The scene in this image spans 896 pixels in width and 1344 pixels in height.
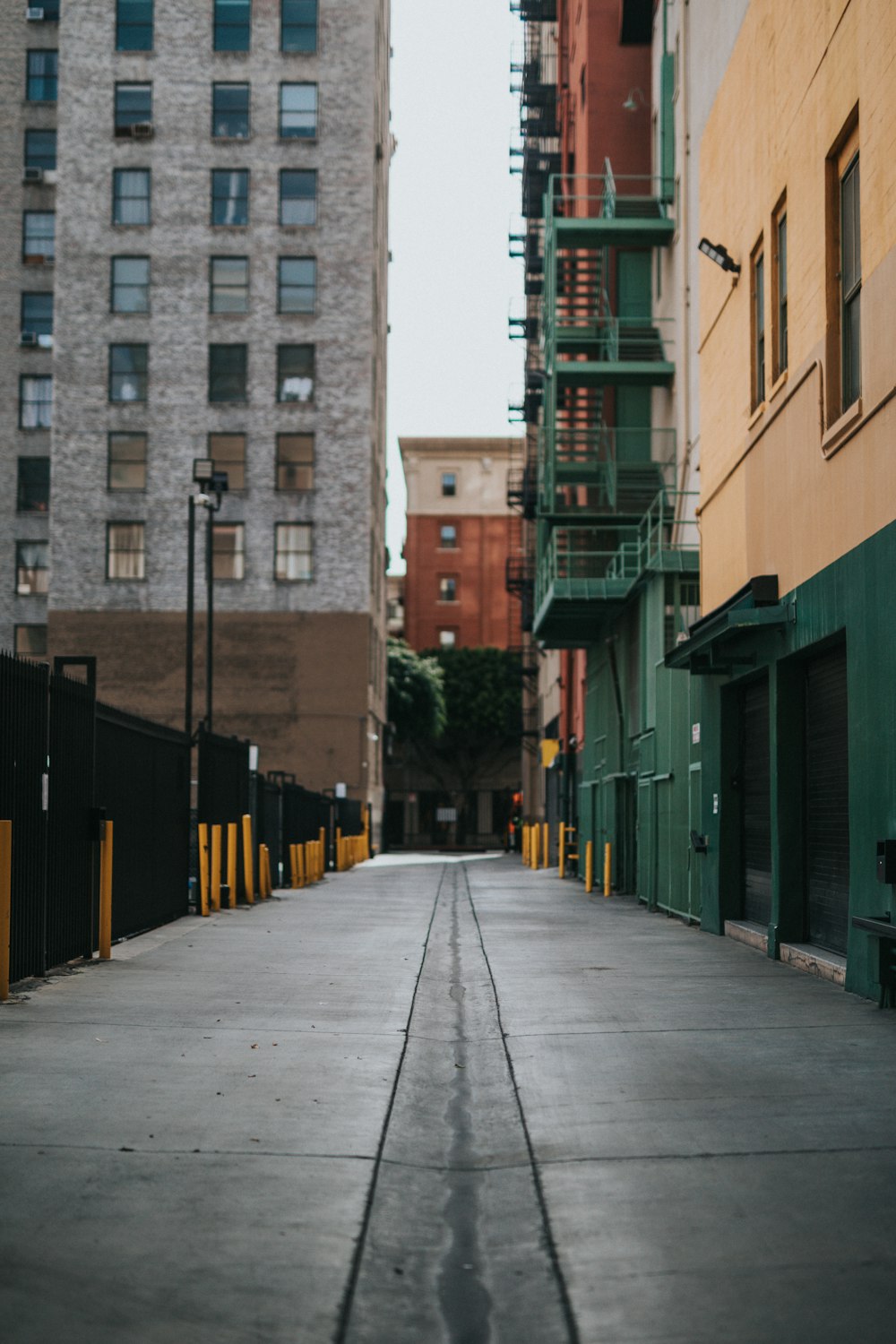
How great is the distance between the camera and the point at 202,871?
18969 mm

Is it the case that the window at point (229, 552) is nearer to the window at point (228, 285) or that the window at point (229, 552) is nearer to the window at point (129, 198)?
the window at point (228, 285)

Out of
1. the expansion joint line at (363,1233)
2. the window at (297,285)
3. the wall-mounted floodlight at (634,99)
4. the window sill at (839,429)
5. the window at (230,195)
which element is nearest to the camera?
the expansion joint line at (363,1233)

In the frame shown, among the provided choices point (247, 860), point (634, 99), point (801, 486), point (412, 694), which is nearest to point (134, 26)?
point (634, 99)

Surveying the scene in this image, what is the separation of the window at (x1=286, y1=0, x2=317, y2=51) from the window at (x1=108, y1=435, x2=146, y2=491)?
51.2 ft

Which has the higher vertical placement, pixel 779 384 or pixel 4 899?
pixel 779 384

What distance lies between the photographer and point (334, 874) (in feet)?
119

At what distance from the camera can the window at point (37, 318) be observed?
202ft

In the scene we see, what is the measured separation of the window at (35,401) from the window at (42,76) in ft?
37.3

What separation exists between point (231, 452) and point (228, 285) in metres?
6.17

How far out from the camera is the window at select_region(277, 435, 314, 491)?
5662 centimetres

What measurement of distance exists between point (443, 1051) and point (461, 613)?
8334cm

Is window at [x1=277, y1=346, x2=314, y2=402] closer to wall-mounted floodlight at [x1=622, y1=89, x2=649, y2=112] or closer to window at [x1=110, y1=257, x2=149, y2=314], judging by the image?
window at [x1=110, y1=257, x2=149, y2=314]

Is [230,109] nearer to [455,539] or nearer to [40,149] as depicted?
[40,149]

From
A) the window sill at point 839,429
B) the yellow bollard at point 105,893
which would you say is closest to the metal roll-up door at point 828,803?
the window sill at point 839,429
